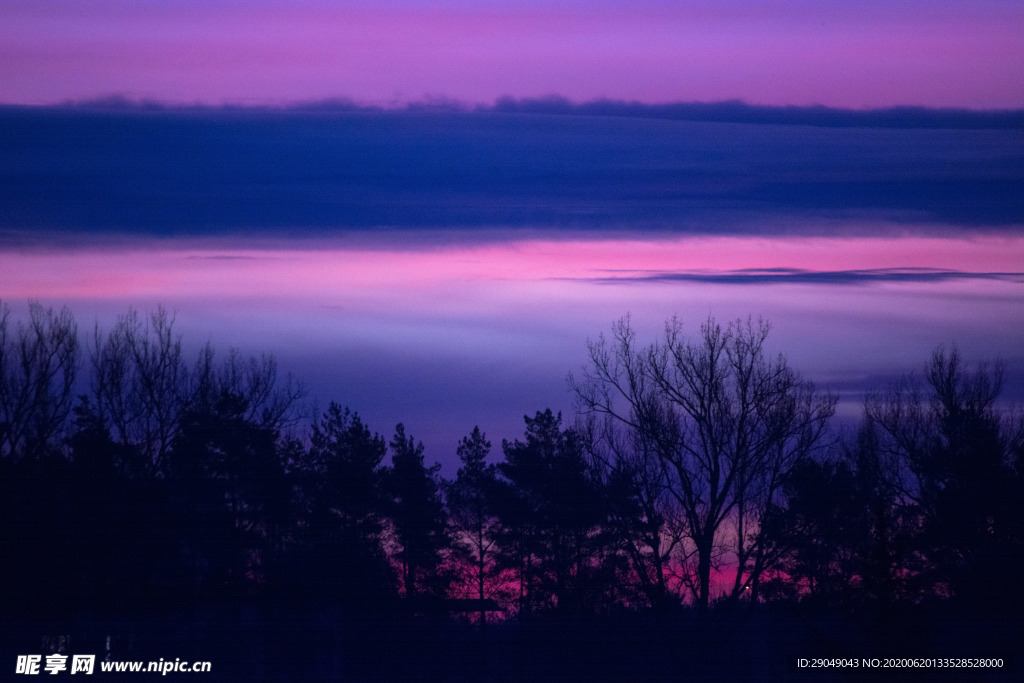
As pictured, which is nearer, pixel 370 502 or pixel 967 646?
pixel 967 646

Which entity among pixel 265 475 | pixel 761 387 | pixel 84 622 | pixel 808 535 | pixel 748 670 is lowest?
pixel 748 670

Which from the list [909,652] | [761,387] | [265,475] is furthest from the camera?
[761,387]

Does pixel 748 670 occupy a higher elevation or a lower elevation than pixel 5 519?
lower

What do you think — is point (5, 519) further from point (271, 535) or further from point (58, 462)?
point (271, 535)

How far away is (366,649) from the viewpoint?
23.4 meters

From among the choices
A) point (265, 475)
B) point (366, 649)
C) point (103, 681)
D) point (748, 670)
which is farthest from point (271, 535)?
point (748, 670)

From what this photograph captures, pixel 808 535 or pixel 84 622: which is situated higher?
pixel 808 535

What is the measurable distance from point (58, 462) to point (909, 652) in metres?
20.2

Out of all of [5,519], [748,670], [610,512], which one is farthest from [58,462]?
[748,670]

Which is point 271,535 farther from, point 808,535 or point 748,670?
point 808,535

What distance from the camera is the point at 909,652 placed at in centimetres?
1681

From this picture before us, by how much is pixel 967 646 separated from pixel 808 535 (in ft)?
21.9

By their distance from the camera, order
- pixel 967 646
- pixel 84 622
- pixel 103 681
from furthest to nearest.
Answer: pixel 84 622 → pixel 103 681 → pixel 967 646

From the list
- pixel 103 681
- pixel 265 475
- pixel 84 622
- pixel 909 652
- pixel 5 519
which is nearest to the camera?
pixel 909 652
